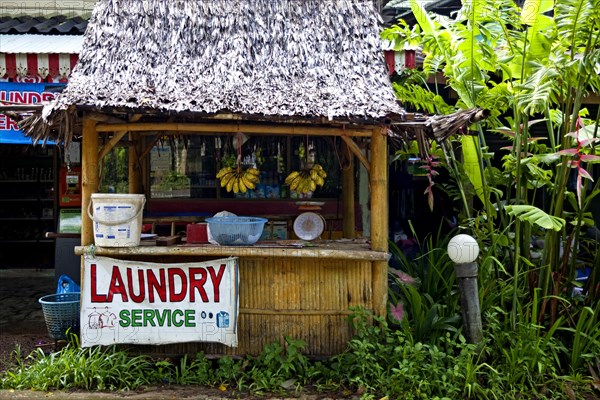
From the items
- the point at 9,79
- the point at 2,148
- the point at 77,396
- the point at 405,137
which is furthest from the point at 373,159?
the point at 2,148

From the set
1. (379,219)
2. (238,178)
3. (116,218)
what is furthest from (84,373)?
(238,178)

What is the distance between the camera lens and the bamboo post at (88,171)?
557 centimetres

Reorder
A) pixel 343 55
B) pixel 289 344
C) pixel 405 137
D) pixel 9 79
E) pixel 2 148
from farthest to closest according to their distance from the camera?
pixel 2 148 < pixel 9 79 < pixel 405 137 < pixel 343 55 < pixel 289 344

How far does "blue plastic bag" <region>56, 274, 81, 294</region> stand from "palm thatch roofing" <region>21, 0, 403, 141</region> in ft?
5.38

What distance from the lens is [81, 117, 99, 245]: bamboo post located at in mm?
5570

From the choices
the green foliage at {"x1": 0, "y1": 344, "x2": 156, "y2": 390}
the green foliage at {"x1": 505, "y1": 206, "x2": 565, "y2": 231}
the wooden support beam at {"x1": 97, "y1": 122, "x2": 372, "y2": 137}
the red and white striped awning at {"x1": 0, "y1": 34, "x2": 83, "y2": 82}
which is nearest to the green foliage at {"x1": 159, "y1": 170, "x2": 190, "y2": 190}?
the red and white striped awning at {"x1": 0, "y1": 34, "x2": 83, "y2": 82}

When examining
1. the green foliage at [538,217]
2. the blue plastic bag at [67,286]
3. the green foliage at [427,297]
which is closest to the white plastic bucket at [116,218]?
the blue plastic bag at [67,286]

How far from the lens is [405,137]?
6344 mm

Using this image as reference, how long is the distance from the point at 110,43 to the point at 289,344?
3.48 m

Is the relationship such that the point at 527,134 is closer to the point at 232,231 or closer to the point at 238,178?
the point at 232,231

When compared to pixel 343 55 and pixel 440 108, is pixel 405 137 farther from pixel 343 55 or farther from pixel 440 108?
pixel 343 55

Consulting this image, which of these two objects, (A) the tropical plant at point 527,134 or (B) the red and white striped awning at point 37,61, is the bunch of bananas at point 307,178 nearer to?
(A) the tropical plant at point 527,134

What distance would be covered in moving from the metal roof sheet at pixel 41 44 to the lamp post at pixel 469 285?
5.12 metres

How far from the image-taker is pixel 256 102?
5285mm
